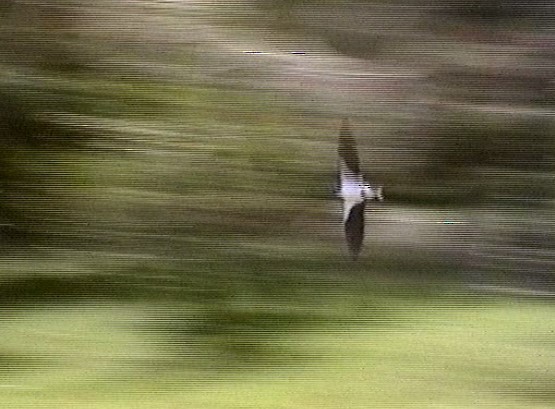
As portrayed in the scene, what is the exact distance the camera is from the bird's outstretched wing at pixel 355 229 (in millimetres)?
1218

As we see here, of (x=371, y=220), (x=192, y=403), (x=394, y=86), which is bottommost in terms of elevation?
(x=192, y=403)

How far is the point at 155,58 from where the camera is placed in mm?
1179

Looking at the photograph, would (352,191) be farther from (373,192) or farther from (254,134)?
(254,134)

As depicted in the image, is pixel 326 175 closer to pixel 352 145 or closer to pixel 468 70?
pixel 352 145

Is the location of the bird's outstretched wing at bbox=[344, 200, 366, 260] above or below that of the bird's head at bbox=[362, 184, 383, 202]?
below

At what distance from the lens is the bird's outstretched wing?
1.22 metres

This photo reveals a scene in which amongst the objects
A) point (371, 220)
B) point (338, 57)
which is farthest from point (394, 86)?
point (371, 220)

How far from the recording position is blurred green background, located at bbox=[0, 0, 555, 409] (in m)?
1.16

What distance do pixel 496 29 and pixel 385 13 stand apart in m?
0.17

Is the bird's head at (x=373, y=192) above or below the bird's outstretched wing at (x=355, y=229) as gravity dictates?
above

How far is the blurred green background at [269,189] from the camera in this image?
1159 millimetres

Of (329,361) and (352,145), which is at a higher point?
(352,145)

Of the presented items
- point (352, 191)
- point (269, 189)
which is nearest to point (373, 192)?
point (352, 191)

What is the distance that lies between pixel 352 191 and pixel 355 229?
0.07 m
